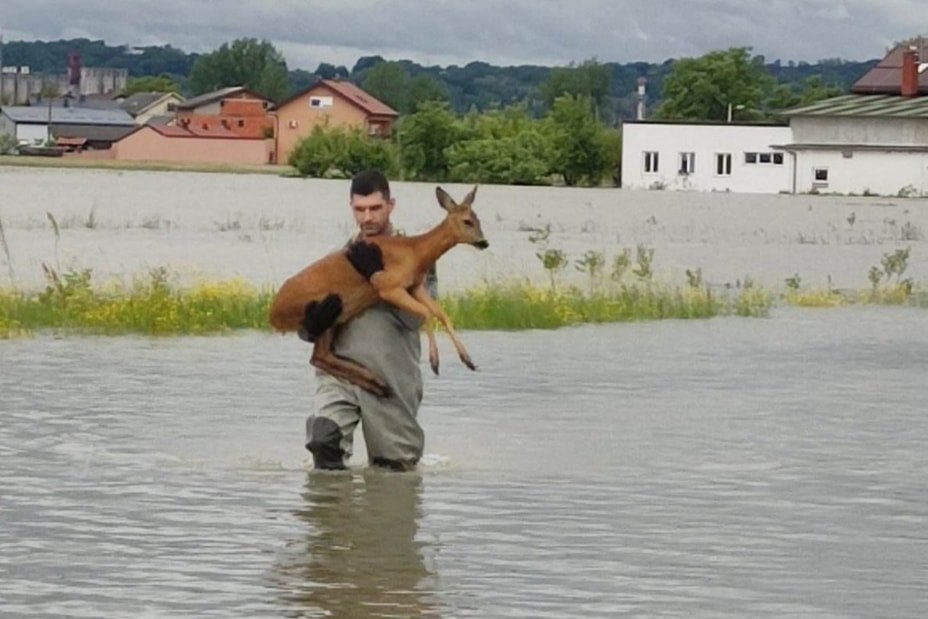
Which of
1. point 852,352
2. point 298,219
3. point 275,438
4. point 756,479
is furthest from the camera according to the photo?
point 298,219

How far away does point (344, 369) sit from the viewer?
491 inches

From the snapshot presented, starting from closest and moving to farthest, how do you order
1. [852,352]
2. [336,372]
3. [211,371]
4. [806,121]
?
[336,372], [211,371], [852,352], [806,121]

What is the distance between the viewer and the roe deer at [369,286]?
12211 millimetres

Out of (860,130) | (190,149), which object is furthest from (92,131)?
(860,130)

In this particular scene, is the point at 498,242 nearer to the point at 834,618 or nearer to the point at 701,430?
the point at 701,430

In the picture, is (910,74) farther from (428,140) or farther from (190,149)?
(190,149)

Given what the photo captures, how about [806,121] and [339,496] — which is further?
[806,121]

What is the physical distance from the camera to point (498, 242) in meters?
48.6

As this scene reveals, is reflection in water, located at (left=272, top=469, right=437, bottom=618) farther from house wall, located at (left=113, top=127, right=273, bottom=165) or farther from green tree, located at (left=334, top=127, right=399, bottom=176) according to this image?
house wall, located at (left=113, top=127, right=273, bottom=165)

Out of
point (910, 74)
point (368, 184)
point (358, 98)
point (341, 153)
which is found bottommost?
point (368, 184)

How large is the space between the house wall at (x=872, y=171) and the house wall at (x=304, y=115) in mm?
54615

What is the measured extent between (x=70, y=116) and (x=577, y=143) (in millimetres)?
76335

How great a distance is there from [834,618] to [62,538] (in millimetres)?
3561

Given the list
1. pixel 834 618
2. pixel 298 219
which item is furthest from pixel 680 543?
pixel 298 219
